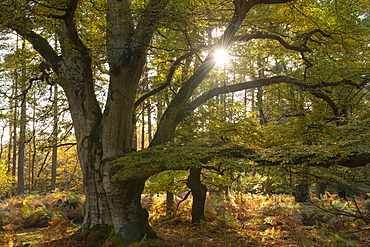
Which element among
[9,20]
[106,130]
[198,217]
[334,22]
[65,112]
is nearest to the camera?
[9,20]

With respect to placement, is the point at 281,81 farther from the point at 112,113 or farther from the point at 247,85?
the point at 112,113

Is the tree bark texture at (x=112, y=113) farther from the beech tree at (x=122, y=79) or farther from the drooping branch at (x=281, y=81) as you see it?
the drooping branch at (x=281, y=81)

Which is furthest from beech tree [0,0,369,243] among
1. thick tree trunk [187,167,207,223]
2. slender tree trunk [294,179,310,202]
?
slender tree trunk [294,179,310,202]

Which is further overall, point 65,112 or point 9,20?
point 65,112

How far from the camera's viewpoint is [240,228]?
31.4 feet

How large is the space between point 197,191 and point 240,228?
6.53 feet

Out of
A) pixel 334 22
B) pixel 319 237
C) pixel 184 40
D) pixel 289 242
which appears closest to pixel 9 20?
pixel 184 40

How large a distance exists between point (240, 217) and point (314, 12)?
8067 millimetres

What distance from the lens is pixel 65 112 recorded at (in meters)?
9.09

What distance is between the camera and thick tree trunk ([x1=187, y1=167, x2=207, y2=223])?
9348 millimetres

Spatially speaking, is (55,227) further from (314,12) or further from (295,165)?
(314,12)

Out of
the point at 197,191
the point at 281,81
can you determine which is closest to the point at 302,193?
the point at 197,191

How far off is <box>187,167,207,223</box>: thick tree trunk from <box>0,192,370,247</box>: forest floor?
323 millimetres

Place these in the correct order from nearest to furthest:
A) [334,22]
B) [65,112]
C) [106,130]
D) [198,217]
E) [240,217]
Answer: [106,130]
[334,22]
[65,112]
[198,217]
[240,217]
